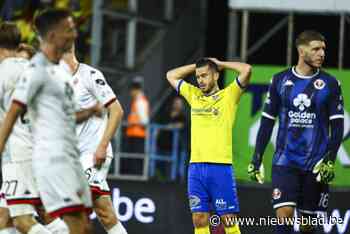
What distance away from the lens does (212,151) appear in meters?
14.2

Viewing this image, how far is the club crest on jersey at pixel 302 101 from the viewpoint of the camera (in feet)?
44.1

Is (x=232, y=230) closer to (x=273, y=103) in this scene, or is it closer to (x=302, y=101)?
(x=273, y=103)

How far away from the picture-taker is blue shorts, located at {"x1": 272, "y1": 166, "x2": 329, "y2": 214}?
13523mm

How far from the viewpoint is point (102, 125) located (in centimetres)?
1354

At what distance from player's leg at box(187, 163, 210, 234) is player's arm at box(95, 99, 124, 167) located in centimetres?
223

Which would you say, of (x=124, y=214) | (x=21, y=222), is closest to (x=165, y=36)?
(x=124, y=214)

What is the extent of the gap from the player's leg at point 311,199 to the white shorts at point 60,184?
12.3ft

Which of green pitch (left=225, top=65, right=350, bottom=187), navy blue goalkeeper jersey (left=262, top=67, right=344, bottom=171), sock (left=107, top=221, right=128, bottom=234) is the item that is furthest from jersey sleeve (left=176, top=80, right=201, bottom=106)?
green pitch (left=225, top=65, right=350, bottom=187)

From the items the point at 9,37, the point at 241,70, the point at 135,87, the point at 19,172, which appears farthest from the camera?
the point at 135,87

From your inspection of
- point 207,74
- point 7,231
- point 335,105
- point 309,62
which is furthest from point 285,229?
point 7,231

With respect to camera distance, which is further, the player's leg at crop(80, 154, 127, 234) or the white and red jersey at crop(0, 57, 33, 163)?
the player's leg at crop(80, 154, 127, 234)

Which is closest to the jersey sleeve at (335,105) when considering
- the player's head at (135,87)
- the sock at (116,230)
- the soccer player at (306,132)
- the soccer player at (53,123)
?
the soccer player at (306,132)

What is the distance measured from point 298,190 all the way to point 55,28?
4090mm

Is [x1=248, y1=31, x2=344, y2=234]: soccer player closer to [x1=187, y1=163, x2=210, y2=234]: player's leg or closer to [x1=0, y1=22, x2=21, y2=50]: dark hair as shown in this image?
[x1=187, y1=163, x2=210, y2=234]: player's leg
